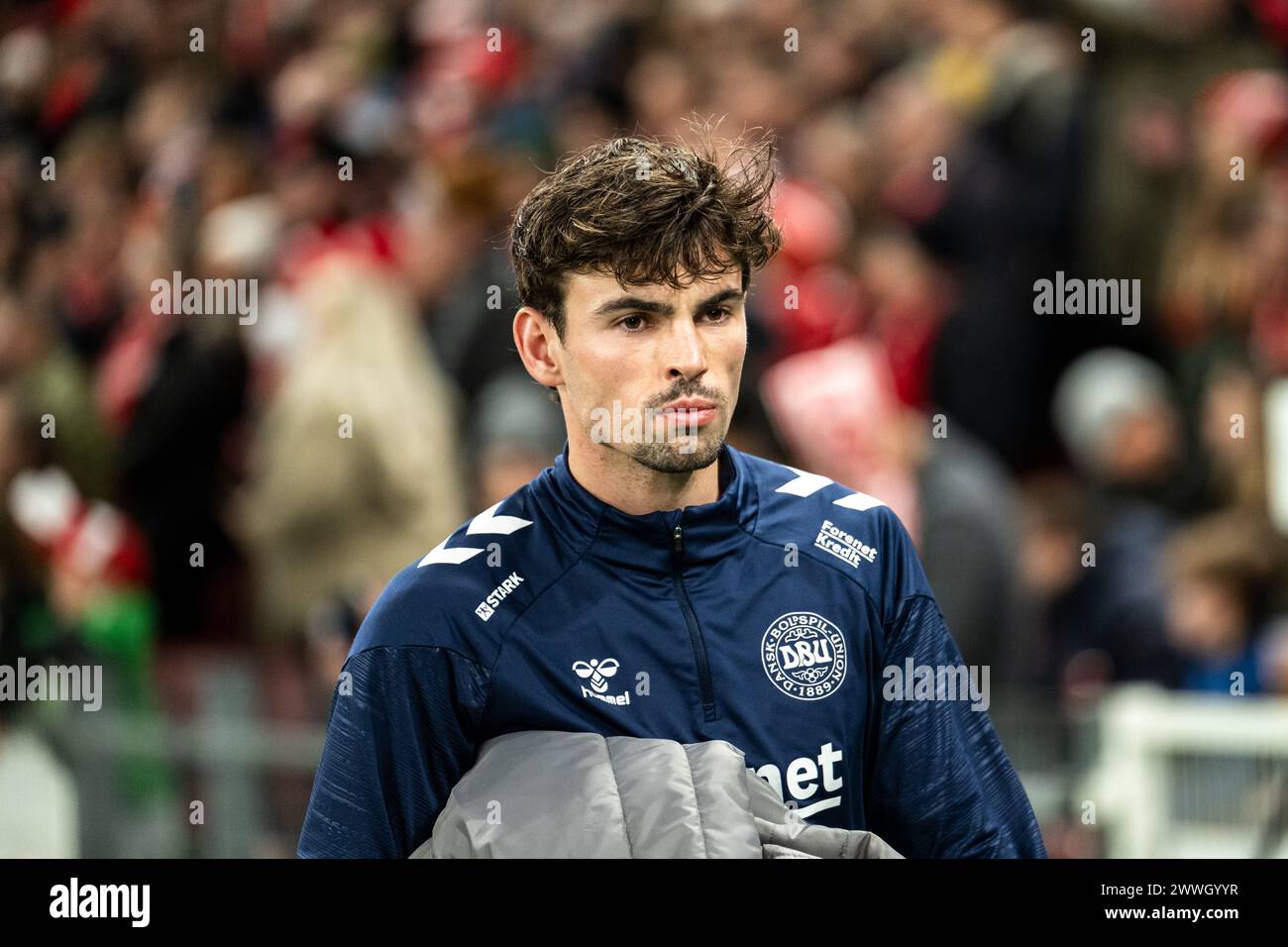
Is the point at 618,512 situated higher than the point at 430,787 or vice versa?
the point at 618,512

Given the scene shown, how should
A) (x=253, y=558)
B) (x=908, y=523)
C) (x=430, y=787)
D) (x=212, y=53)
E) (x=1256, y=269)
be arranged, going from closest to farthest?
1. (x=430, y=787)
2. (x=908, y=523)
3. (x=1256, y=269)
4. (x=253, y=558)
5. (x=212, y=53)

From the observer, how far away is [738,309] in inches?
112

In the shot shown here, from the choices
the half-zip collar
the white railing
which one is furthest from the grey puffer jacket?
the white railing

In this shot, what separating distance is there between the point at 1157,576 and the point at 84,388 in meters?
4.09

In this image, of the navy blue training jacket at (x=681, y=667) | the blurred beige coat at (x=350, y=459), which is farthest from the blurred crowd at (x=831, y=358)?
the navy blue training jacket at (x=681, y=667)

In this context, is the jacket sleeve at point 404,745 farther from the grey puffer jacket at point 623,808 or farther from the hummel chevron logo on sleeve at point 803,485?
the hummel chevron logo on sleeve at point 803,485

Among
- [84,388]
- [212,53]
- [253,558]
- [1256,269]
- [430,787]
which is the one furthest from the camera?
[212,53]

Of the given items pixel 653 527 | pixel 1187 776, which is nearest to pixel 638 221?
pixel 653 527

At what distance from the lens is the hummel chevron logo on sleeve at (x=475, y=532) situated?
2883 millimetres

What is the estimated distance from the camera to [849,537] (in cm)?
292

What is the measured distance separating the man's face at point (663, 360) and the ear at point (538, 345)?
83 mm
